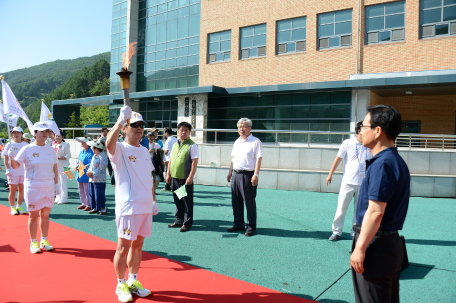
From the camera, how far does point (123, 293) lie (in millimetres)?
3555

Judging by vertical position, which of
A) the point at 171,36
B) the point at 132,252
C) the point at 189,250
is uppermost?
the point at 171,36

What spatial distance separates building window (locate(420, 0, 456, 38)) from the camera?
1609cm

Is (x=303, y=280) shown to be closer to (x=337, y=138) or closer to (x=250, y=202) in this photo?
(x=250, y=202)

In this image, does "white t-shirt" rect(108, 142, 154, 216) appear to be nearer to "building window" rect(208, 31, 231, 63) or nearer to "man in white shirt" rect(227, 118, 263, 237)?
"man in white shirt" rect(227, 118, 263, 237)

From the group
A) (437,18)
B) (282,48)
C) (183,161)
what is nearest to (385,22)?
(437,18)

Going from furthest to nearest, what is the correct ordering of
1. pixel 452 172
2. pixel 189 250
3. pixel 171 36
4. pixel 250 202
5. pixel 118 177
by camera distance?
pixel 171 36, pixel 452 172, pixel 250 202, pixel 189 250, pixel 118 177

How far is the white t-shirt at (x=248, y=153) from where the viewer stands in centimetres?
621

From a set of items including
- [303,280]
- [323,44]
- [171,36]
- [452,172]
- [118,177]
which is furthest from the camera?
[171,36]

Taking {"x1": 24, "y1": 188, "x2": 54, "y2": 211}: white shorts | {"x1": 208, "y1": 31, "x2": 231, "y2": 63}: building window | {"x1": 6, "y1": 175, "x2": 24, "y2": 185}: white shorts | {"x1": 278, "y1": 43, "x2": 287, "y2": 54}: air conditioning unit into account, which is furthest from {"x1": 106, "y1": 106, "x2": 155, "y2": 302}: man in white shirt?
{"x1": 208, "y1": 31, "x2": 231, "y2": 63}: building window

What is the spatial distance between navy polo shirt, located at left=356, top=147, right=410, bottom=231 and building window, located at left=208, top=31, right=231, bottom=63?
828 inches

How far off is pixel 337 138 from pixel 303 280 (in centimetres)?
1405

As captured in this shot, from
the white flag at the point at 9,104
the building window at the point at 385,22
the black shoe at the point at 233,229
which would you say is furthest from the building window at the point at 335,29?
the white flag at the point at 9,104

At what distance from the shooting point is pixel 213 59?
23.2m

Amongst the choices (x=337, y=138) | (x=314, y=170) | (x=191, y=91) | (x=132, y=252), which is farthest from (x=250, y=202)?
(x=191, y=91)
